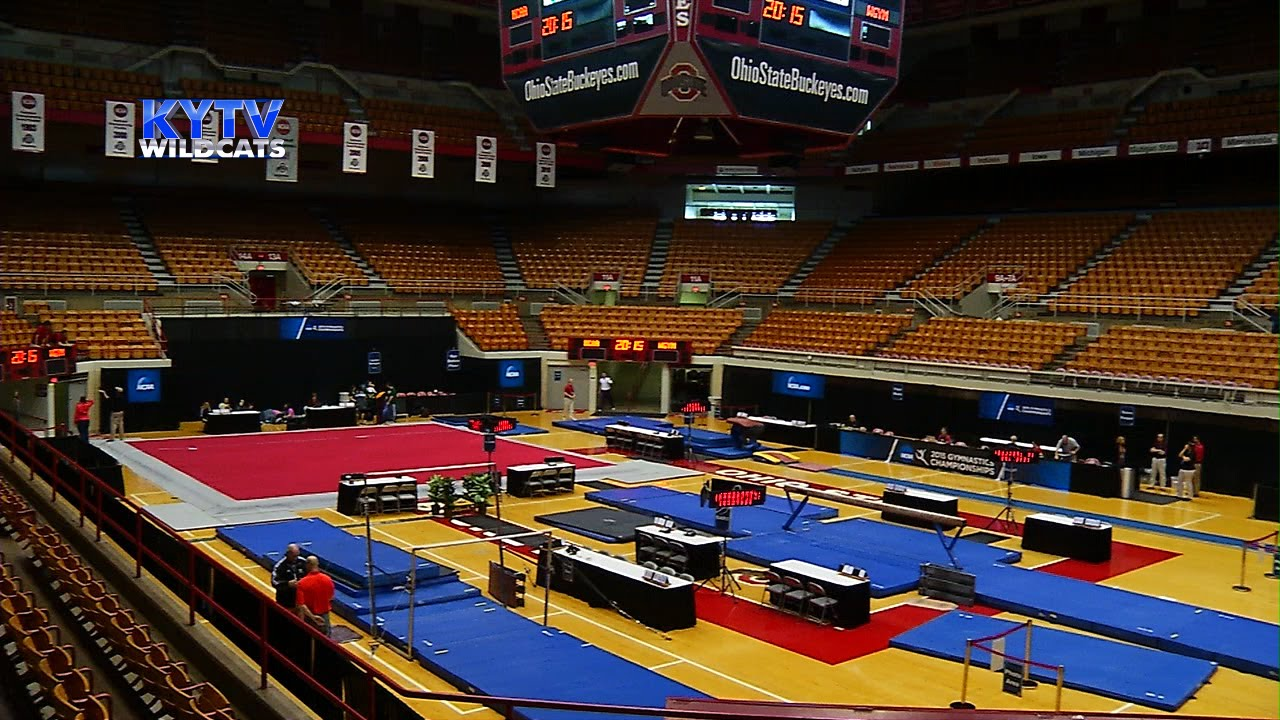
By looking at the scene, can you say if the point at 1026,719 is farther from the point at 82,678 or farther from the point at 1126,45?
the point at 1126,45

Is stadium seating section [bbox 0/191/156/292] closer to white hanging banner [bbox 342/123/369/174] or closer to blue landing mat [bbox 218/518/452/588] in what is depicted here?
white hanging banner [bbox 342/123/369/174]

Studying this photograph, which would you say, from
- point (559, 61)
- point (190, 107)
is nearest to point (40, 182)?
point (190, 107)

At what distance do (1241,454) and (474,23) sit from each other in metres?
35.0

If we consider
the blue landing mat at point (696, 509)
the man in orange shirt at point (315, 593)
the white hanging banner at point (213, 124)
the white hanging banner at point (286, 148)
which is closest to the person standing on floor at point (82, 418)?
the white hanging banner at point (286, 148)

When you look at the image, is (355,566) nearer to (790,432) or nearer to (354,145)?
(790,432)

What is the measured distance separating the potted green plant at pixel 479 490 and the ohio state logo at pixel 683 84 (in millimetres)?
11010

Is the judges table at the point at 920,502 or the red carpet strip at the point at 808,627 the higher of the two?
the judges table at the point at 920,502

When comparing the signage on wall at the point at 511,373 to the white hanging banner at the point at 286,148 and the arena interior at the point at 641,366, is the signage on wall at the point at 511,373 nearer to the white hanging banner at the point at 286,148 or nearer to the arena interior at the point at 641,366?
the arena interior at the point at 641,366

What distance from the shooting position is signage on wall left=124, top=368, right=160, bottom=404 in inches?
1272

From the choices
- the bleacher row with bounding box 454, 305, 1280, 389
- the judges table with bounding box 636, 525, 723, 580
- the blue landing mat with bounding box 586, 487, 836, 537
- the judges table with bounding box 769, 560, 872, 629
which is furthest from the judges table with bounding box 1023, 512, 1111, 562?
the bleacher row with bounding box 454, 305, 1280, 389

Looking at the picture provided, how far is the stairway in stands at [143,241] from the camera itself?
124 feet

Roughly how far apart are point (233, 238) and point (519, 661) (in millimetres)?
32274

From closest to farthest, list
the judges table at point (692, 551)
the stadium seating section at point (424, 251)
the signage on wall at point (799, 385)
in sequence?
1. the judges table at point (692, 551)
2. the signage on wall at point (799, 385)
3. the stadium seating section at point (424, 251)

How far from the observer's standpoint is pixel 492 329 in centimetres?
4075
